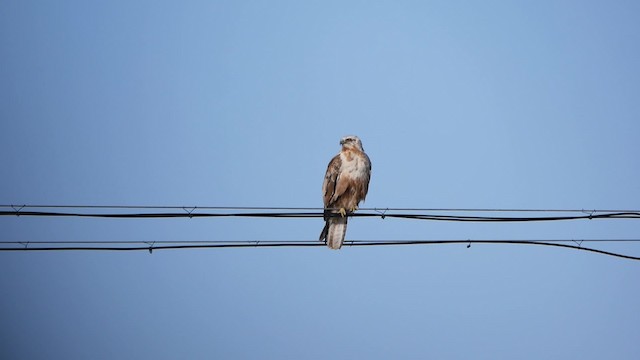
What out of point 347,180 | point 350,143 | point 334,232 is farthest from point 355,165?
point 334,232

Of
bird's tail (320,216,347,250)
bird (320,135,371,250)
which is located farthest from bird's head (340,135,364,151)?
bird's tail (320,216,347,250)

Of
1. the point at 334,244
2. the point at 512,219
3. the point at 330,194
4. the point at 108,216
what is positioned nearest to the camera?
the point at 108,216

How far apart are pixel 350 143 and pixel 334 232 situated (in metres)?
2.17

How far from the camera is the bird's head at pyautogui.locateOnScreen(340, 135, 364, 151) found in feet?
47.2

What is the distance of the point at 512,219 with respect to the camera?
869cm

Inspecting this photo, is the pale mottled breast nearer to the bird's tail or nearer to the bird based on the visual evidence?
the bird

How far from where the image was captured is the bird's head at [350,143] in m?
14.4

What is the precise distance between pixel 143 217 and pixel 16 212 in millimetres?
Answer: 1363

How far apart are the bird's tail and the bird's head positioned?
73.0 inches

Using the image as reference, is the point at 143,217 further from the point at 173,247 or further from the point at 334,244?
the point at 334,244

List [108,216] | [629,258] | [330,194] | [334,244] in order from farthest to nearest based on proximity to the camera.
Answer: [330,194]
[334,244]
[629,258]
[108,216]

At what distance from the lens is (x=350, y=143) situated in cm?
1442

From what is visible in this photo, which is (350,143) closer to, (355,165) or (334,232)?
(355,165)

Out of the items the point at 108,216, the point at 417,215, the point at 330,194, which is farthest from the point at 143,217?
the point at 330,194
